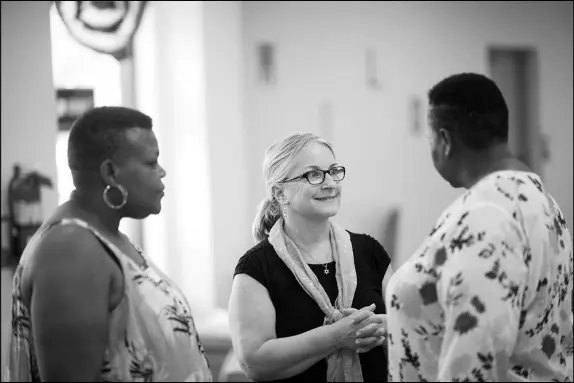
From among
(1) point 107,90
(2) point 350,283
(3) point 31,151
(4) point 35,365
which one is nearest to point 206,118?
(1) point 107,90

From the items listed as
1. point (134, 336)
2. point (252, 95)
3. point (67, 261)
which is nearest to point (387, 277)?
point (134, 336)

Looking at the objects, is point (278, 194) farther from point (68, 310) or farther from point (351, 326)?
point (68, 310)

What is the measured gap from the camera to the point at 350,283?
1967 millimetres

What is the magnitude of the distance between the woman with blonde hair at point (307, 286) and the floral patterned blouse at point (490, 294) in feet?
1.38

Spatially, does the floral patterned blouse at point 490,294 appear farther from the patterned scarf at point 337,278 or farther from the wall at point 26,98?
the wall at point 26,98

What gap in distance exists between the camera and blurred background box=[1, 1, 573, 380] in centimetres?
353

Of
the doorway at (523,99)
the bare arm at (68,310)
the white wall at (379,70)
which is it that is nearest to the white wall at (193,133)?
the white wall at (379,70)

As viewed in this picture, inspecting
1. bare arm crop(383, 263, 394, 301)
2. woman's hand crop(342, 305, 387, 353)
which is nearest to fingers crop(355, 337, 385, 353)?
woman's hand crop(342, 305, 387, 353)

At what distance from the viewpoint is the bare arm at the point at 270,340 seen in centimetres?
183

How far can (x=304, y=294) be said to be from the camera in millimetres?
1948

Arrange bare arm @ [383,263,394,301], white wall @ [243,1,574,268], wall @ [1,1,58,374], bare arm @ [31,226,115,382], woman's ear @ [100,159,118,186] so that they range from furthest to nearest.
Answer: white wall @ [243,1,574,268] < wall @ [1,1,58,374] < bare arm @ [383,263,394,301] < woman's ear @ [100,159,118,186] < bare arm @ [31,226,115,382]

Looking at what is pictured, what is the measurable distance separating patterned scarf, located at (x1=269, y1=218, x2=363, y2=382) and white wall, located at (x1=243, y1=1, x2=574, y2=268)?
3384mm

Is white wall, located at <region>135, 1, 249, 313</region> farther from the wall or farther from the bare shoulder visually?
the bare shoulder

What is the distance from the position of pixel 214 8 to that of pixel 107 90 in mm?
887
